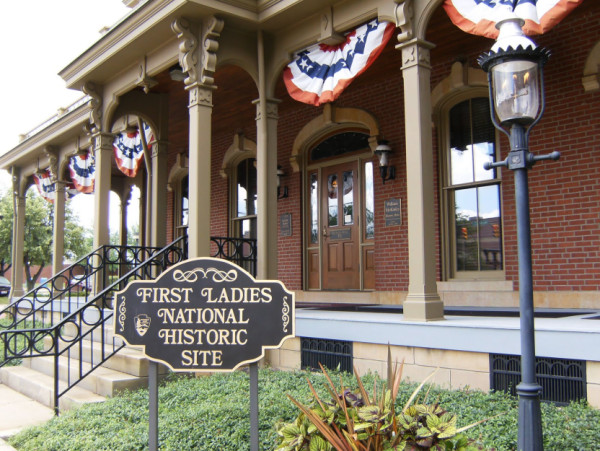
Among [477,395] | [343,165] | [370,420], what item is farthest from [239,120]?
[370,420]

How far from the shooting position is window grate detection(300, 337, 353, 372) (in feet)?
20.6

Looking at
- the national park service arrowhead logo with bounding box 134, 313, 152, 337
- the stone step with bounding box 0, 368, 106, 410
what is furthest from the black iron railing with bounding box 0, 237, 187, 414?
the national park service arrowhead logo with bounding box 134, 313, 152, 337

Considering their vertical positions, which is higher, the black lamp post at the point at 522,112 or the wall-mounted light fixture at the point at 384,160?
the wall-mounted light fixture at the point at 384,160

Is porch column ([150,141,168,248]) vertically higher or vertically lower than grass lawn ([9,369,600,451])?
higher

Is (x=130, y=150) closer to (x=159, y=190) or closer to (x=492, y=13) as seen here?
(x=159, y=190)

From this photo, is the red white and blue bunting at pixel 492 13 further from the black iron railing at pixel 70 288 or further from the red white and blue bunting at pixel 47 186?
the red white and blue bunting at pixel 47 186

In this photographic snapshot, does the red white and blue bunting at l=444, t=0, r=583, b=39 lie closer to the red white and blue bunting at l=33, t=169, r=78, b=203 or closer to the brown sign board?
the brown sign board

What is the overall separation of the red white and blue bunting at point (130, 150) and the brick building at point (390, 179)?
0.92 ft

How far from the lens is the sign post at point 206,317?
3.88 meters

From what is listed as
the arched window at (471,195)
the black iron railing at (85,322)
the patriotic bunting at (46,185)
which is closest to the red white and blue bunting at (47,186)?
the patriotic bunting at (46,185)

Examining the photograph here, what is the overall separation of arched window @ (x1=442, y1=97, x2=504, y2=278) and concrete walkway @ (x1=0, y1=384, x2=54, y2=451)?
5.52 m

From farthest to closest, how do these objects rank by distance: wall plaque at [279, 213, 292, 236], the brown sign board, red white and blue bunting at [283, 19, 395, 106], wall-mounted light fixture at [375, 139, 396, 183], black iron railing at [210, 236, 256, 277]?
wall plaque at [279, 213, 292, 236]
wall-mounted light fixture at [375, 139, 396, 183]
black iron railing at [210, 236, 256, 277]
red white and blue bunting at [283, 19, 395, 106]
the brown sign board

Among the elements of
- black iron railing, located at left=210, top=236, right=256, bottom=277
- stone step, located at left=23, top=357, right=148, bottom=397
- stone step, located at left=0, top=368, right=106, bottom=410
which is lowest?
stone step, located at left=0, top=368, right=106, bottom=410

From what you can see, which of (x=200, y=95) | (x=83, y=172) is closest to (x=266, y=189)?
(x=200, y=95)
